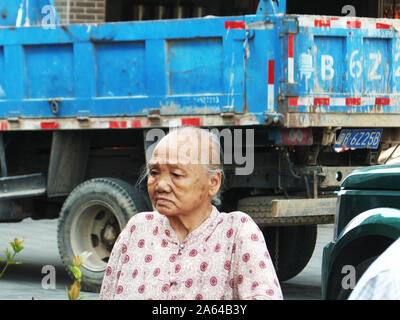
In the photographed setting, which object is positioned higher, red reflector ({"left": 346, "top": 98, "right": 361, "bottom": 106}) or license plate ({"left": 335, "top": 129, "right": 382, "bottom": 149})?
red reflector ({"left": 346, "top": 98, "right": 361, "bottom": 106})

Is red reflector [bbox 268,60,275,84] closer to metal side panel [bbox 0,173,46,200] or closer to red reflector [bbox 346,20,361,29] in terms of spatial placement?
red reflector [bbox 346,20,361,29]

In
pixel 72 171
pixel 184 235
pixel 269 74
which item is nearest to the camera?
pixel 184 235

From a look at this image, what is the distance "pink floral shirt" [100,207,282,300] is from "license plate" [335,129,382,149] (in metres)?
5.76

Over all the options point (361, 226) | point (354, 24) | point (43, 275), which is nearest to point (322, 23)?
point (354, 24)

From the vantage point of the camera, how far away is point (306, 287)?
1051cm

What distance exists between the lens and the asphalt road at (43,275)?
972cm

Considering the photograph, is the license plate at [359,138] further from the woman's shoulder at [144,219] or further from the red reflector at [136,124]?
the woman's shoulder at [144,219]

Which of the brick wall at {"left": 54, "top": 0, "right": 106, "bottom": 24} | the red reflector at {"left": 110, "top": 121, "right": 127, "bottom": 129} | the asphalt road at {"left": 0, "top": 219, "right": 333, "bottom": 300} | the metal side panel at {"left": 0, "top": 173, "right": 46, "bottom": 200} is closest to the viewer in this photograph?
the asphalt road at {"left": 0, "top": 219, "right": 333, "bottom": 300}

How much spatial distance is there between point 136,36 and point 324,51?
1.59 meters

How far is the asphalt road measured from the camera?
9719 mm

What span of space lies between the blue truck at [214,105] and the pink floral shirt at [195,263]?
5268mm

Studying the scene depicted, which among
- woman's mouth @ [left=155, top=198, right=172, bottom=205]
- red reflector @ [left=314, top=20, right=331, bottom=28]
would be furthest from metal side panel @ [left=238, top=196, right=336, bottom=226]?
woman's mouth @ [left=155, top=198, right=172, bottom=205]

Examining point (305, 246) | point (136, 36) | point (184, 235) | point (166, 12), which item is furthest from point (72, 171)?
point (166, 12)

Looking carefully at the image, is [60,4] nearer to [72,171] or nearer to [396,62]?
[72,171]
